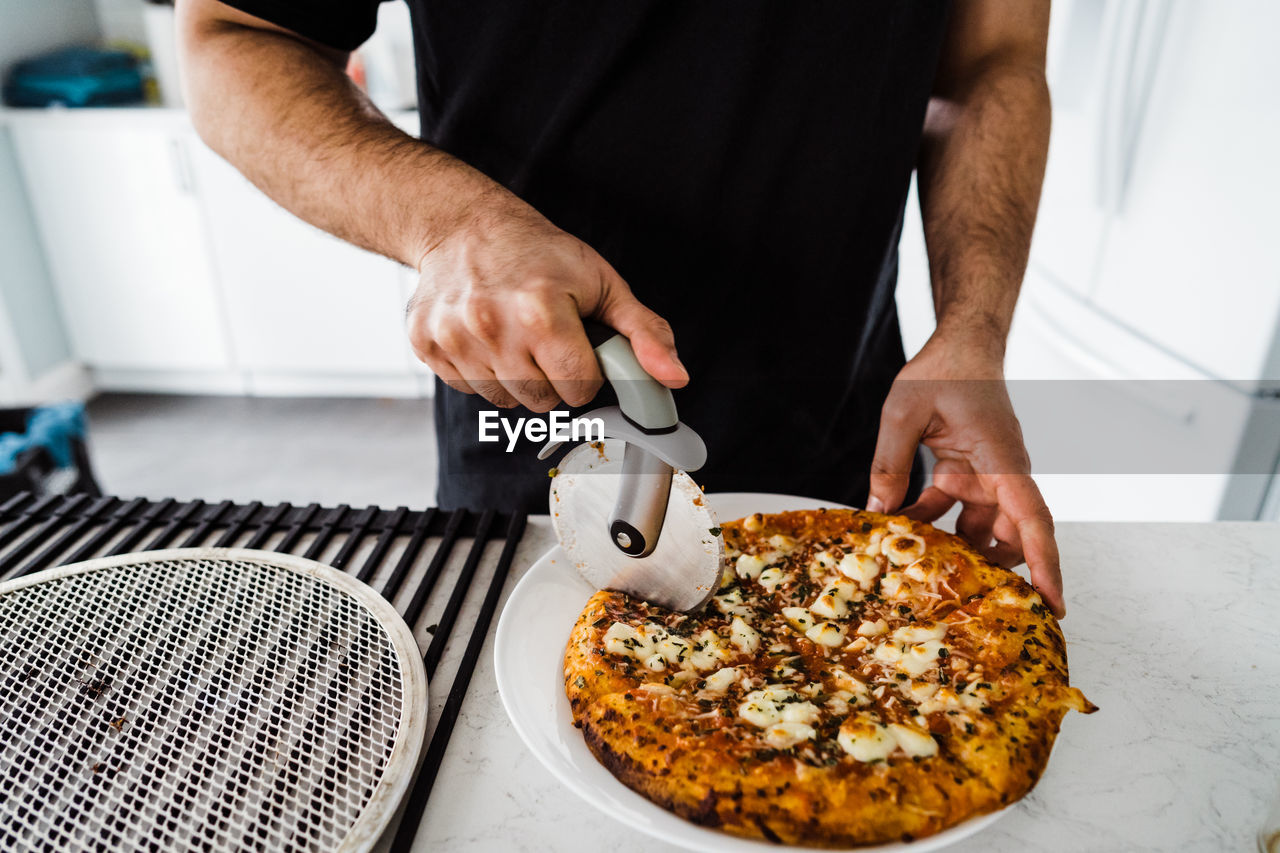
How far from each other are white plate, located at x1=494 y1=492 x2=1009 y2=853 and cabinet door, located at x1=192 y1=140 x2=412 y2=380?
2569 millimetres

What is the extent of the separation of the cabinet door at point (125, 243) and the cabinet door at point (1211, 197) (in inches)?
125

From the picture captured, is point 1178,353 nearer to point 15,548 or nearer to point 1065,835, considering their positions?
point 1065,835

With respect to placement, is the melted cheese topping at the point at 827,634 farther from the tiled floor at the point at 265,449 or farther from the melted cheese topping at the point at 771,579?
the tiled floor at the point at 265,449

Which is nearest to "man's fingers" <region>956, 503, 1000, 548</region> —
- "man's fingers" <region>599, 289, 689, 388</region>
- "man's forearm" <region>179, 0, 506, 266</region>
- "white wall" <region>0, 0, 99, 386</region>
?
"man's fingers" <region>599, 289, 689, 388</region>

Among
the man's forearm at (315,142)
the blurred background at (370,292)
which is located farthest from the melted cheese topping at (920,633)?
the blurred background at (370,292)

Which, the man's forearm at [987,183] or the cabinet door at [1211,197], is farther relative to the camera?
the cabinet door at [1211,197]

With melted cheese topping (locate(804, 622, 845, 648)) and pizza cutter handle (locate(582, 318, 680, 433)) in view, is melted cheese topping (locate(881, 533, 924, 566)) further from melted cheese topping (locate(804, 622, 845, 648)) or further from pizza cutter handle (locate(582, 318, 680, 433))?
pizza cutter handle (locate(582, 318, 680, 433))

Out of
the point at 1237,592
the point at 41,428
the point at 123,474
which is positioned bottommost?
the point at 123,474

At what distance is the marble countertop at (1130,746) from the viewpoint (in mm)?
659

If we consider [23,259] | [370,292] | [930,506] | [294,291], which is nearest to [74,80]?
[23,259]

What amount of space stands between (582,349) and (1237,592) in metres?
0.81

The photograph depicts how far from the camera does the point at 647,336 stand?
692 millimetres

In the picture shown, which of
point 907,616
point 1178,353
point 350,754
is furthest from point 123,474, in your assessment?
point 1178,353

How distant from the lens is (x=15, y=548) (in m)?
0.97
